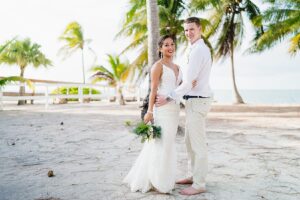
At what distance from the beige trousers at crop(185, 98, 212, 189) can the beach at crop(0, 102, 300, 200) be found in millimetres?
244

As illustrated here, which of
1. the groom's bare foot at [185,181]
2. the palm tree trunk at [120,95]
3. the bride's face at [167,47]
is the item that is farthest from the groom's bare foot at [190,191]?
the palm tree trunk at [120,95]

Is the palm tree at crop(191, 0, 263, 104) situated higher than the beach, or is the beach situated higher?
the palm tree at crop(191, 0, 263, 104)

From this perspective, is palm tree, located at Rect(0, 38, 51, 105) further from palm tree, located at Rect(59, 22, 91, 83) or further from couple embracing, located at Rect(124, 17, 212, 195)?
couple embracing, located at Rect(124, 17, 212, 195)

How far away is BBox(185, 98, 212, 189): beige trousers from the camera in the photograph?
321 centimetres

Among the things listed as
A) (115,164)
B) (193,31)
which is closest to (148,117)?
(193,31)

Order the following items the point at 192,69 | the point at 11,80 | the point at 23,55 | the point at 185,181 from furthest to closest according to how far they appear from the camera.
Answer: the point at 23,55, the point at 11,80, the point at 185,181, the point at 192,69

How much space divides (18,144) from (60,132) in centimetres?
142

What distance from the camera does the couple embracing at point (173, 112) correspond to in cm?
317

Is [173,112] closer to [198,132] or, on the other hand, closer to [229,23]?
[198,132]

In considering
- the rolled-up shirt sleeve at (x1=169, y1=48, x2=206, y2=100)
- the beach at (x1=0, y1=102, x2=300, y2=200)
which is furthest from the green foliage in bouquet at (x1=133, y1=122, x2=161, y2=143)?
the beach at (x1=0, y1=102, x2=300, y2=200)

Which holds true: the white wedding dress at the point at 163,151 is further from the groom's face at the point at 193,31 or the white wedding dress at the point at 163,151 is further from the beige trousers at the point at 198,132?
the groom's face at the point at 193,31

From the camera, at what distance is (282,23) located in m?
16.0

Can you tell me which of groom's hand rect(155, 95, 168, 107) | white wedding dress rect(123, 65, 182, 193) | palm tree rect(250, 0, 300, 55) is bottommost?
white wedding dress rect(123, 65, 182, 193)

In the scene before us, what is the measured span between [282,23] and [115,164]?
47.8ft
